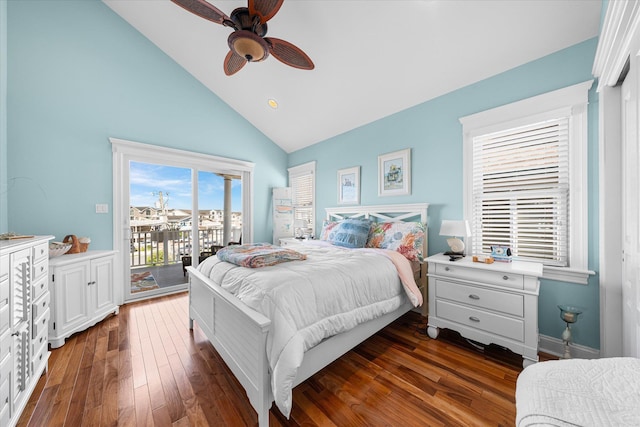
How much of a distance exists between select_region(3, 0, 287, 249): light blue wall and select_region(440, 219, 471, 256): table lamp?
375cm

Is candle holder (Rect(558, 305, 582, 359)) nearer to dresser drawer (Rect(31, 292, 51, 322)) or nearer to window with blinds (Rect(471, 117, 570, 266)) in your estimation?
window with blinds (Rect(471, 117, 570, 266))

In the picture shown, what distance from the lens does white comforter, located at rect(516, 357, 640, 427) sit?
0.53 metres

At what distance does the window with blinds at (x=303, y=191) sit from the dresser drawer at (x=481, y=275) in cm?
268

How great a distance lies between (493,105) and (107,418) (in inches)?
153

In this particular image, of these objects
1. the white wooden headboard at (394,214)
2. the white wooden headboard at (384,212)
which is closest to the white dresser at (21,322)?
the white wooden headboard at (394,214)

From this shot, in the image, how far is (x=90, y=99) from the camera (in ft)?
9.71

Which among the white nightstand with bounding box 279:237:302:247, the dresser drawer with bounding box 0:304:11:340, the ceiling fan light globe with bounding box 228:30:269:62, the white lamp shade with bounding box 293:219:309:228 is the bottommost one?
the dresser drawer with bounding box 0:304:11:340

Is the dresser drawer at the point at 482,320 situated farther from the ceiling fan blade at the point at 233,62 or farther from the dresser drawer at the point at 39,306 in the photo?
the dresser drawer at the point at 39,306

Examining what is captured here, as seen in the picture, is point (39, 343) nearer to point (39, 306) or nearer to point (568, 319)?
point (39, 306)

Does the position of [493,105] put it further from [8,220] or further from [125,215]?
[8,220]

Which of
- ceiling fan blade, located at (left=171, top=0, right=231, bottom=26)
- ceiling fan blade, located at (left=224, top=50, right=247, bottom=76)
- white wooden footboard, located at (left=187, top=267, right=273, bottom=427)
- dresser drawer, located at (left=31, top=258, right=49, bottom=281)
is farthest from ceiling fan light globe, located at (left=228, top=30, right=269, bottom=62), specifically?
dresser drawer, located at (left=31, top=258, right=49, bottom=281)

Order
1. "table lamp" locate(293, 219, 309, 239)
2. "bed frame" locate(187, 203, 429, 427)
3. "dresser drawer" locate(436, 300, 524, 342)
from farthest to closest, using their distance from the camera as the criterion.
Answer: "table lamp" locate(293, 219, 309, 239) → "dresser drawer" locate(436, 300, 524, 342) → "bed frame" locate(187, 203, 429, 427)

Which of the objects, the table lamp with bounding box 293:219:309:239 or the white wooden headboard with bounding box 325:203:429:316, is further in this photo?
the table lamp with bounding box 293:219:309:239

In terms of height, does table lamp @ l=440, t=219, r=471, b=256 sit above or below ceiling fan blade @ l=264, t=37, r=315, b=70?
below
